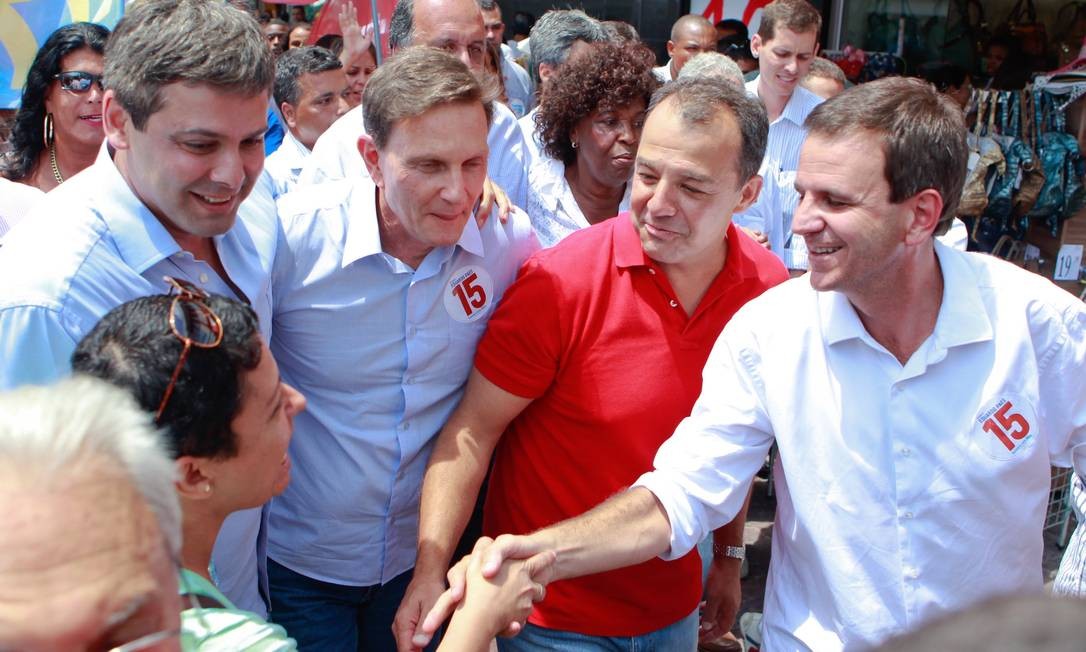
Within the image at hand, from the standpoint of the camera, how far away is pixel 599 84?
3.44 m

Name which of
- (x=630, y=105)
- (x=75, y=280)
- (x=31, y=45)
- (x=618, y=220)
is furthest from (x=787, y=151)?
(x=75, y=280)

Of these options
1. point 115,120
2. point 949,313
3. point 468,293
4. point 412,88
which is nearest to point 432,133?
point 412,88

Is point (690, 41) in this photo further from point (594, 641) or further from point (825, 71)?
point (594, 641)

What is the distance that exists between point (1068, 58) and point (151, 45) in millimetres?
7895

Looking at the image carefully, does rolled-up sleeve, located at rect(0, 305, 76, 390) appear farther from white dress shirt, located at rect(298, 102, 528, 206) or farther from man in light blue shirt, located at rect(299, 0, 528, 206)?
white dress shirt, located at rect(298, 102, 528, 206)

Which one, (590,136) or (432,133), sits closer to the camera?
(432,133)

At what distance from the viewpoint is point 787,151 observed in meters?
5.30

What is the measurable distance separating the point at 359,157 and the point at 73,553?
106 inches

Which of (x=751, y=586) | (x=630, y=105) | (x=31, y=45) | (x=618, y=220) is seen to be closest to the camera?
(x=618, y=220)

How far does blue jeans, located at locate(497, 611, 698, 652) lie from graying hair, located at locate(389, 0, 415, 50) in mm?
2565

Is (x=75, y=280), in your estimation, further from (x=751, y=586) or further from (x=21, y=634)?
(x=751, y=586)

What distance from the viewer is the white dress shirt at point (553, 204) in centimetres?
362

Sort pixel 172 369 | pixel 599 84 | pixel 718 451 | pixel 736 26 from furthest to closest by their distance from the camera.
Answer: pixel 736 26 → pixel 599 84 → pixel 718 451 → pixel 172 369

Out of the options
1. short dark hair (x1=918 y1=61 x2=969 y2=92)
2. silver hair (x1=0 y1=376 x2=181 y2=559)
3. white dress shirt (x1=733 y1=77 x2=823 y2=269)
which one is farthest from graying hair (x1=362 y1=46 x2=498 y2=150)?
short dark hair (x1=918 y1=61 x2=969 y2=92)
